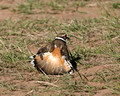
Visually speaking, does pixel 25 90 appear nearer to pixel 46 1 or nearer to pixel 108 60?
pixel 108 60

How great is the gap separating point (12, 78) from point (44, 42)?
158 centimetres

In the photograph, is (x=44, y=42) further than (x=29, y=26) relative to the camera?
No

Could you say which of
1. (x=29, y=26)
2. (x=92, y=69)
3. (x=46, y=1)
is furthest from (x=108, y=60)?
(x=46, y=1)

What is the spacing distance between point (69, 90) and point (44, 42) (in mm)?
2145

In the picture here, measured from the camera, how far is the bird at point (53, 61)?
4.50 meters

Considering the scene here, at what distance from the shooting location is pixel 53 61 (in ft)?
14.9

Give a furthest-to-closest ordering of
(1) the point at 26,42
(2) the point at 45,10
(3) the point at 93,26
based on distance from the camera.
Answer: (2) the point at 45,10 < (3) the point at 93,26 < (1) the point at 26,42

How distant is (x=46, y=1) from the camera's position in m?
8.16

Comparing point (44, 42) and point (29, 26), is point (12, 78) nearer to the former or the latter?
point (44, 42)

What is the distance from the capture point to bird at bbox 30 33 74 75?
450 centimetres

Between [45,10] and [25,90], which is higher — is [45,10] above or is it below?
above

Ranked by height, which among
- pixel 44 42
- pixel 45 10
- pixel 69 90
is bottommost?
pixel 69 90

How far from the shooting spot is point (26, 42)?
19.1ft

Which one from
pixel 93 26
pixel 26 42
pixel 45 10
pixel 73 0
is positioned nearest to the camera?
pixel 26 42
